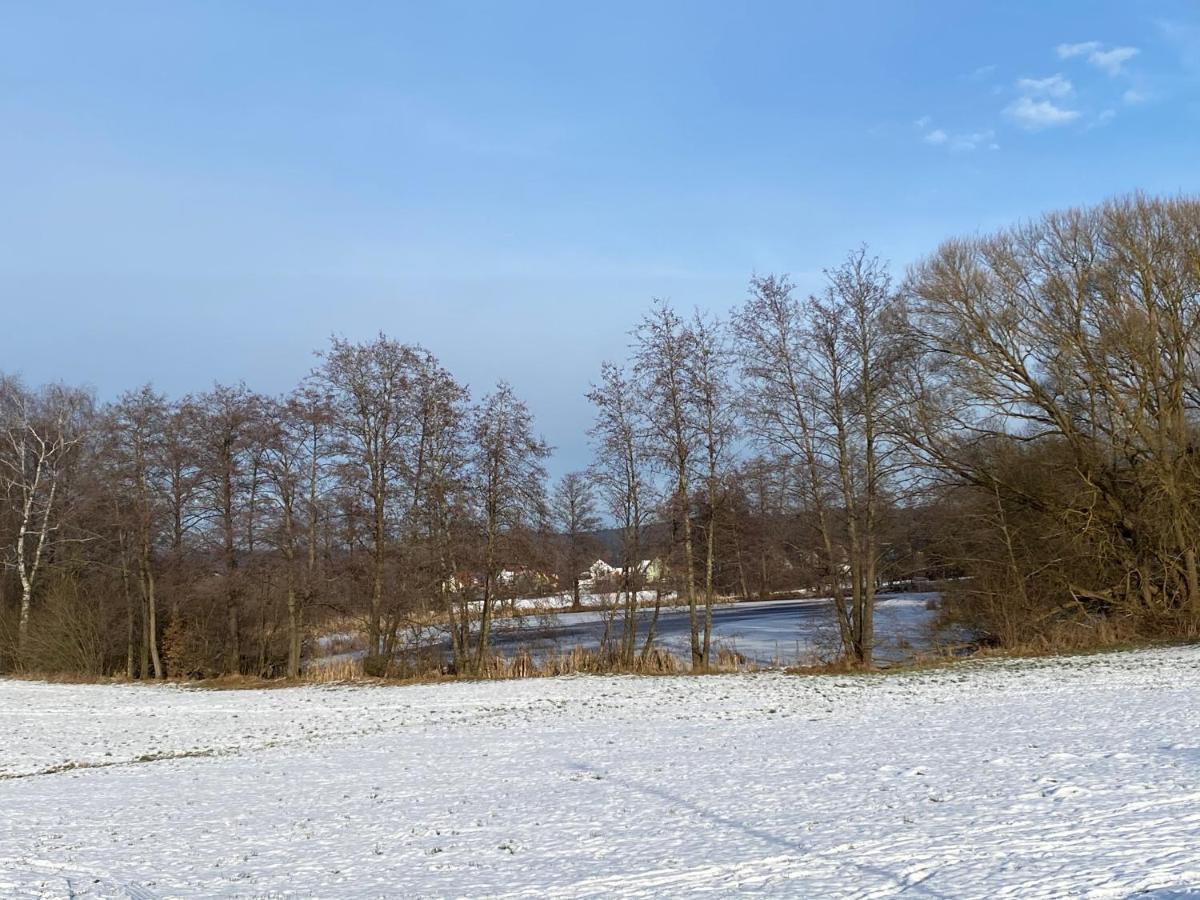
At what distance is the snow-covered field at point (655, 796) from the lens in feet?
24.8

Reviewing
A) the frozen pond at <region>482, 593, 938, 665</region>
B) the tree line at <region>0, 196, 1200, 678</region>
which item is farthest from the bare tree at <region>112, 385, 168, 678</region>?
the frozen pond at <region>482, 593, 938, 665</region>

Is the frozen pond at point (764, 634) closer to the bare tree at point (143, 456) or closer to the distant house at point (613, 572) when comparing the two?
the distant house at point (613, 572)

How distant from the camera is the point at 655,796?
1119 centimetres

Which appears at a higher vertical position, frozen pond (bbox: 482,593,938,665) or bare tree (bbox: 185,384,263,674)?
bare tree (bbox: 185,384,263,674)

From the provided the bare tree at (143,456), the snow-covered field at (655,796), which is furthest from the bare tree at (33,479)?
the snow-covered field at (655,796)

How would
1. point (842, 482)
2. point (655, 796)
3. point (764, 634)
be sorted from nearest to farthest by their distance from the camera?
point (655, 796), point (842, 482), point (764, 634)

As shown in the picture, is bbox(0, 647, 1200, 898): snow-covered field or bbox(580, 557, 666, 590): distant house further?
bbox(580, 557, 666, 590): distant house

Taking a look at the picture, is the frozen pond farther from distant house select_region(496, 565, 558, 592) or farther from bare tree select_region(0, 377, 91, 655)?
bare tree select_region(0, 377, 91, 655)

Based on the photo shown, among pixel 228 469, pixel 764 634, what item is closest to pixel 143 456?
pixel 228 469

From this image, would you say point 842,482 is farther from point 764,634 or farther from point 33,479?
point 33,479

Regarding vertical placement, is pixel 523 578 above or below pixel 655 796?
above

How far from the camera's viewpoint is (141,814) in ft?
39.9

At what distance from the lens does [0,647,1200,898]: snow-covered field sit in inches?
298

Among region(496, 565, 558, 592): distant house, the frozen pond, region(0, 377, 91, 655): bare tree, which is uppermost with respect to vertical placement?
region(0, 377, 91, 655): bare tree
